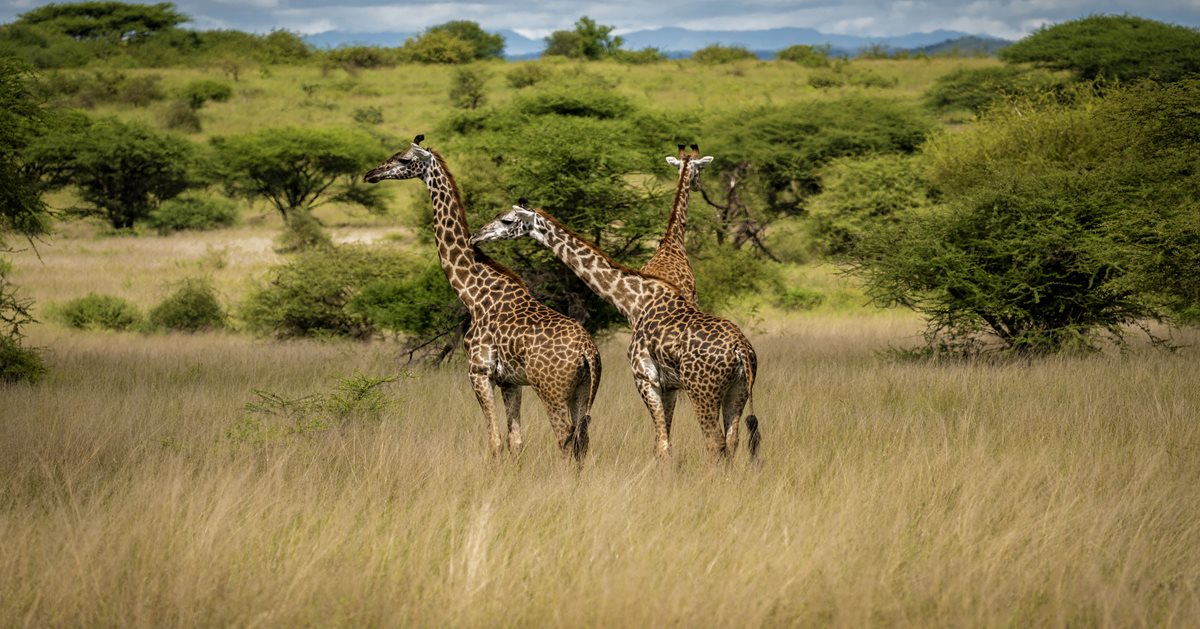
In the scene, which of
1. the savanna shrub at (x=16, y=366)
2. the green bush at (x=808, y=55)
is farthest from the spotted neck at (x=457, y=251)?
the green bush at (x=808, y=55)

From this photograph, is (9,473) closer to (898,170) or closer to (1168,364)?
(1168,364)

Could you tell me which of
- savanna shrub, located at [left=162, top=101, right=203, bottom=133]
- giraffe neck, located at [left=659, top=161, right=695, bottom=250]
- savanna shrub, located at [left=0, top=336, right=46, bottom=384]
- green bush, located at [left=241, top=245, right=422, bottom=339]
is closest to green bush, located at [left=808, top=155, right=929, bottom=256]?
green bush, located at [left=241, top=245, right=422, bottom=339]

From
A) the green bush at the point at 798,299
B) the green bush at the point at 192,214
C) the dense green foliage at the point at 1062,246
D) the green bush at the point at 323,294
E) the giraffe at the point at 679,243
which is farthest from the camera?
the green bush at the point at 192,214

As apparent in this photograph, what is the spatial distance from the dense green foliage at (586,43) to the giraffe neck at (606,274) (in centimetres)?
6439

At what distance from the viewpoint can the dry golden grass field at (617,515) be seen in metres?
4.78

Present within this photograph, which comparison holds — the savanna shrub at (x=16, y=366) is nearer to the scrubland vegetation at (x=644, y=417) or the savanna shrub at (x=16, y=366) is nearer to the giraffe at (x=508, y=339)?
the scrubland vegetation at (x=644, y=417)

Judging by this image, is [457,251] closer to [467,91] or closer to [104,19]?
[467,91]

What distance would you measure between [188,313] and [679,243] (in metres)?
12.5

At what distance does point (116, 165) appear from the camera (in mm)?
35094

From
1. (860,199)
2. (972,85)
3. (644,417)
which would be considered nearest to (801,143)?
(860,199)

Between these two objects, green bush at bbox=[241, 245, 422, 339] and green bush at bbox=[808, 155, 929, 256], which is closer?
green bush at bbox=[241, 245, 422, 339]

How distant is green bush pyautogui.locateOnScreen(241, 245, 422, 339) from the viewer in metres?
16.9

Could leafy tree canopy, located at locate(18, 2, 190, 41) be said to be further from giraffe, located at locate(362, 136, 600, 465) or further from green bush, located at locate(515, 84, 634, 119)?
giraffe, located at locate(362, 136, 600, 465)

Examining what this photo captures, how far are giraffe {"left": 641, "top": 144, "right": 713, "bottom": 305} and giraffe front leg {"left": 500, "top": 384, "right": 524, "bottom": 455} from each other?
169cm
